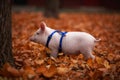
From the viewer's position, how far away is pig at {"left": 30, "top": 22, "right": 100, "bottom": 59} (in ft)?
19.8

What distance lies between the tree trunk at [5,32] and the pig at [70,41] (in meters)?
0.85

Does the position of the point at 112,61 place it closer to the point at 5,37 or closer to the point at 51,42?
the point at 51,42

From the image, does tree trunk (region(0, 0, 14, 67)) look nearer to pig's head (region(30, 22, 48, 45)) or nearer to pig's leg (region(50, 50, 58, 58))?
pig's head (region(30, 22, 48, 45))

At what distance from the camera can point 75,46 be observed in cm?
612

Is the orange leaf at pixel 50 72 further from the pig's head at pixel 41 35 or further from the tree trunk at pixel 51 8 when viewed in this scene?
the tree trunk at pixel 51 8

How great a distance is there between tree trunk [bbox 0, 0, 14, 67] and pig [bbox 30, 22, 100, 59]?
0.85m

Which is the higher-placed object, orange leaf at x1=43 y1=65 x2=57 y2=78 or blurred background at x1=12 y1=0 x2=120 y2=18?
orange leaf at x1=43 y1=65 x2=57 y2=78

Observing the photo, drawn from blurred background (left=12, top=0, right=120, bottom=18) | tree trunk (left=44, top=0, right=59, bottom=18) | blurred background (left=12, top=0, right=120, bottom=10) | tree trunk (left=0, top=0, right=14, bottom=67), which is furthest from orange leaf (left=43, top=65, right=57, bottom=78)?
blurred background (left=12, top=0, right=120, bottom=10)

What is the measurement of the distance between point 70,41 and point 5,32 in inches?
50.1

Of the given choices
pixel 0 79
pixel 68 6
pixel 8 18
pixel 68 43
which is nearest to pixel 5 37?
pixel 8 18

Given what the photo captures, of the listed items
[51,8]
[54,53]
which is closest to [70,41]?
[54,53]

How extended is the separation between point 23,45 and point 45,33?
122 centimetres

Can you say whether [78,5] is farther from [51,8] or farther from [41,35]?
[41,35]

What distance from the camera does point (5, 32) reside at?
547cm
